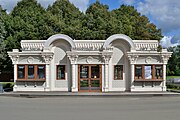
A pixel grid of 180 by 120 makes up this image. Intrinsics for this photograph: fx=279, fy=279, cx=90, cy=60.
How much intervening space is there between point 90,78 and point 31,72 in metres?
5.98

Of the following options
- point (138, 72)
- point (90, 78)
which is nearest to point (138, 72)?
point (138, 72)

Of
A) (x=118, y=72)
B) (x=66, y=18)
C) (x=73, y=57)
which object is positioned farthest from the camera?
(x=66, y=18)

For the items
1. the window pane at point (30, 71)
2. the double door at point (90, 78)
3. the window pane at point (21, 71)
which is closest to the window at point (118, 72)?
the double door at point (90, 78)

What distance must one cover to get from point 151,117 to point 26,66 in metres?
18.2

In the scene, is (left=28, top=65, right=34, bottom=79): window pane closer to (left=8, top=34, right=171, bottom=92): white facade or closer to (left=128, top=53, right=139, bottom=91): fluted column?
(left=8, top=34, right=171, bottom=92): white facade

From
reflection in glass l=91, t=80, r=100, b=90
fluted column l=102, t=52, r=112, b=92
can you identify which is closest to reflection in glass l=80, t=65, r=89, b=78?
reflection in glass l=91, t=80, r=100, b=90

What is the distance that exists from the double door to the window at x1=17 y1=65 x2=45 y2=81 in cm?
383

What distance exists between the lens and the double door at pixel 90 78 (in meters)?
27.8

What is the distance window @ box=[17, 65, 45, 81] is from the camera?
27.9 meters

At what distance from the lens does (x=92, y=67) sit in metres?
28.0

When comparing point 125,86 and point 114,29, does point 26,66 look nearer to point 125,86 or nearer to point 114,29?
point 125,86

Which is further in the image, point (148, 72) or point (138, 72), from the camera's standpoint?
point (138, 72)

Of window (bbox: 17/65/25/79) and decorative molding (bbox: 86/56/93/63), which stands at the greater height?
decorative molding (bbox: 86/56/93/63)

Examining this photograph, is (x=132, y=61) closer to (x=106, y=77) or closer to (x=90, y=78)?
(x=106, y=77)
